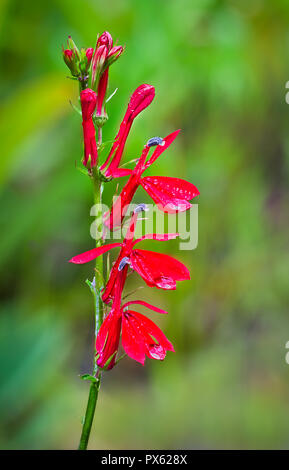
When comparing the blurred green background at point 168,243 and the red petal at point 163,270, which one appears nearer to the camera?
the red petal at point 163,270

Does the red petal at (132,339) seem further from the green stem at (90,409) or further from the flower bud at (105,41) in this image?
the flower bud at (105,41)

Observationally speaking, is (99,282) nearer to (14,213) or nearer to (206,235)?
(14,213)

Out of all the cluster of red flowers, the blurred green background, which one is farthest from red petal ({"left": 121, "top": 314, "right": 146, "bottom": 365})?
the blurred green background

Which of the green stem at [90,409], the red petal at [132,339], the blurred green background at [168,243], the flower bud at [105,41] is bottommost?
the green stem at [90,409]

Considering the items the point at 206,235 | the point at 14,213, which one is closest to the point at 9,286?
the point at 14,213

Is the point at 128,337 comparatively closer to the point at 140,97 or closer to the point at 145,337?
the point at 145,337

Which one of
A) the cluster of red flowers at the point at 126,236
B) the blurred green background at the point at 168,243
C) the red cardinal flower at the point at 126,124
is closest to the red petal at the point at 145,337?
the cluster of red flowers at the point at 126,236

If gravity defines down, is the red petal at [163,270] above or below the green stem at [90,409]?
above

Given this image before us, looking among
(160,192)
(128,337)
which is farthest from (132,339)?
(160,192)
